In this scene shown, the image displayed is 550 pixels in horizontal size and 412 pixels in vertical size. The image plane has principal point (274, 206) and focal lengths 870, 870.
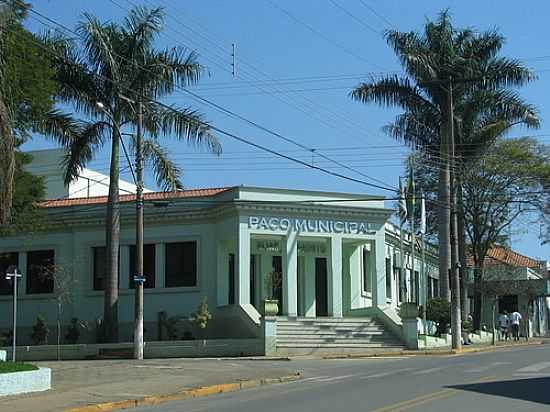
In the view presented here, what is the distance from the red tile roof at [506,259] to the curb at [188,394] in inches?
1440

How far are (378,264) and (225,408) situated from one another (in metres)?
23.4

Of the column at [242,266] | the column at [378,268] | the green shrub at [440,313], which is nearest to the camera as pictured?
the column at [242,266]

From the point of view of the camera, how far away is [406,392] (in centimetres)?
1631

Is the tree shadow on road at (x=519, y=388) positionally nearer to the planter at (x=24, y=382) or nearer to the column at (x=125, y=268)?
the planter at (x=24, y=382)

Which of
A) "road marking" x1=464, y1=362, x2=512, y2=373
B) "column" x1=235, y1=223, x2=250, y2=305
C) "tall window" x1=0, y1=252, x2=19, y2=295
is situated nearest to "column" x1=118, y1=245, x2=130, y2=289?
"tall window" x1=0, y1=252, x2=19, y2=295

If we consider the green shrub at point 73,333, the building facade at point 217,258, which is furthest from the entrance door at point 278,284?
the green shrub at point 73,333

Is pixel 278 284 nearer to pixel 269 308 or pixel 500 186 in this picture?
pixel 269 308

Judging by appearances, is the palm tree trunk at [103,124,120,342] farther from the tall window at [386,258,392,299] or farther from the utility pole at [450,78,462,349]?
the tall window at [386,258,392,299]

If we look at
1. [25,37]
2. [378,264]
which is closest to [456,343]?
[378,264]

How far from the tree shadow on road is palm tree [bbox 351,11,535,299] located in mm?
22001

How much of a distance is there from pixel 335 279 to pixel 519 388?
20.7 meters

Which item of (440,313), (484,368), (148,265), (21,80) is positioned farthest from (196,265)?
(484,368)

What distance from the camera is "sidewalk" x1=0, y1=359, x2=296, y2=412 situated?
16516mm

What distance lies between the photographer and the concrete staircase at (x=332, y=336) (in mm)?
33406
